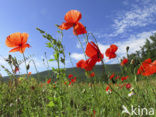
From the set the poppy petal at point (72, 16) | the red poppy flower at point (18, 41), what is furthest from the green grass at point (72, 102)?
the poppy petal at point (72, 16)

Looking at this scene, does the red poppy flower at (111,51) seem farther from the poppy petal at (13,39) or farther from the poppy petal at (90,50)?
the poppy petal at (13,39)

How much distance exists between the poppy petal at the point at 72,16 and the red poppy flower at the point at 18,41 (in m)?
0.60

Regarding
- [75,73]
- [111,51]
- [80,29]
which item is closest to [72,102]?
[75,73]

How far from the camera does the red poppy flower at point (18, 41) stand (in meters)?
1.86

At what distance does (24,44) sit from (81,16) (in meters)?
0.84

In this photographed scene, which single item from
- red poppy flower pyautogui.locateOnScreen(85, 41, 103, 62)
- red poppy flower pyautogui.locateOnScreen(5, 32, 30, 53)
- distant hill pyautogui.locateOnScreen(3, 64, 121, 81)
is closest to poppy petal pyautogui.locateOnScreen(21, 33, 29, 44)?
red poppy flower pyautogui.locateOnScreen(5, 32, 30, 53)

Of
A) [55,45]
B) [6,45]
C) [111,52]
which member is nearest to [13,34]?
[6,45]

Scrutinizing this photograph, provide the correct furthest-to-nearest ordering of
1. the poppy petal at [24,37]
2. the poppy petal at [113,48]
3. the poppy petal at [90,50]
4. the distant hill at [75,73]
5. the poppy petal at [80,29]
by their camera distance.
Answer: the distant hill at [75,73], the poppy petal at [113,48], the poppy petal at [24,37], the poppy petal at [80,29], the poppy petal at [90,50]

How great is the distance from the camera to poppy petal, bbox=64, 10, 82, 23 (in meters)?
1.54

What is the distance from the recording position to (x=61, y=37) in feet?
5.65

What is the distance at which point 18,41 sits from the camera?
189cm

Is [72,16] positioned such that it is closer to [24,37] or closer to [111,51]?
[24,37]

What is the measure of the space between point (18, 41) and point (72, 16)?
81cm

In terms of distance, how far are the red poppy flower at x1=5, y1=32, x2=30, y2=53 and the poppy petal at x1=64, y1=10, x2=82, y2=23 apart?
604mm
